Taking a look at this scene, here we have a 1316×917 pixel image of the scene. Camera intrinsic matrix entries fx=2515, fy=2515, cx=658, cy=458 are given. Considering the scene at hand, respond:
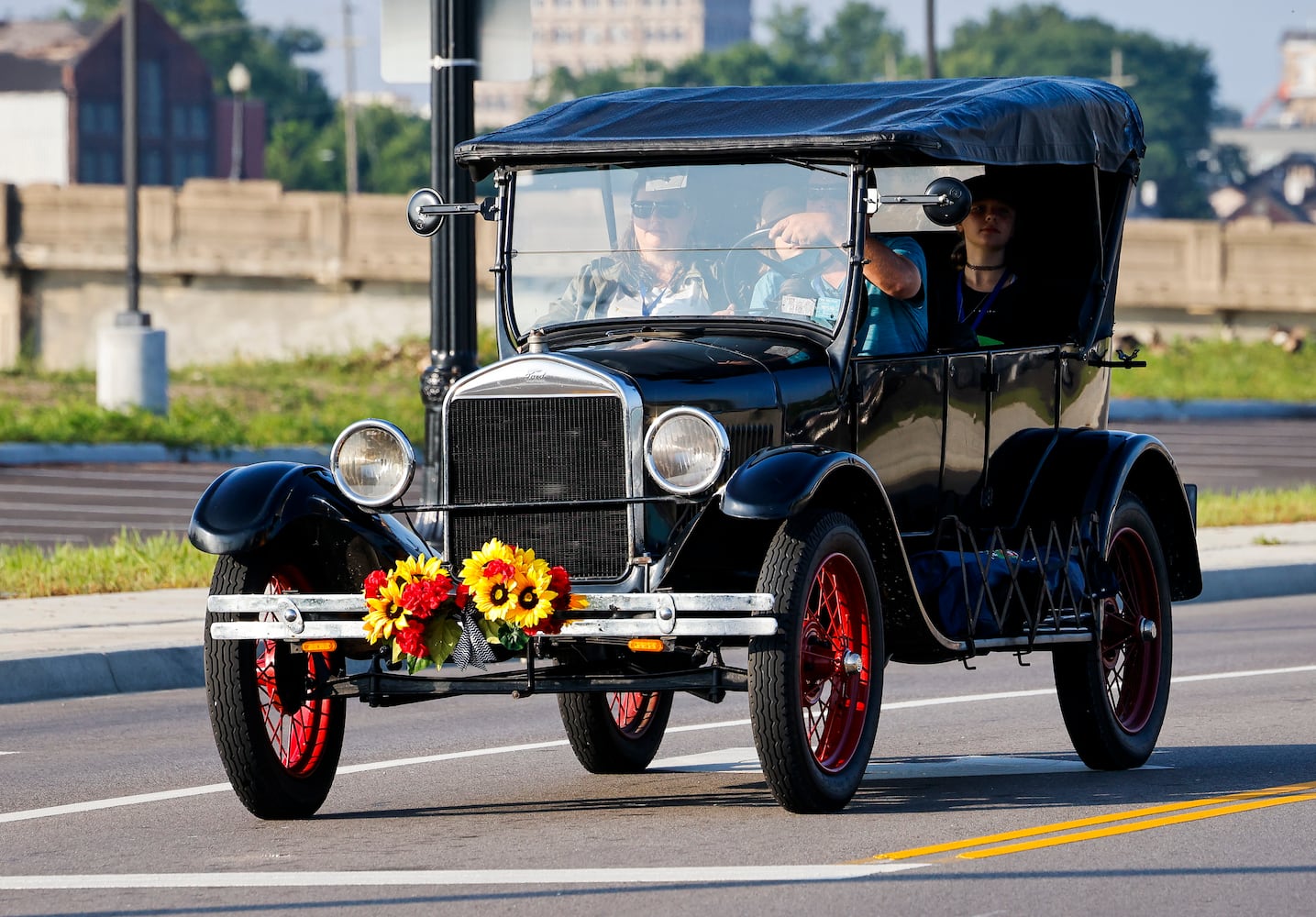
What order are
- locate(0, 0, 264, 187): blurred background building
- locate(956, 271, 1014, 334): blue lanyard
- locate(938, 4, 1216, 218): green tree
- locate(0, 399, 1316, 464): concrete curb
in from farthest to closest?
locate(938, 4, 1216, 218): green tree < locate(0, 0, 264, 187): blurred background building < locate(0, 399, 1316, 464): concrete curb < locate(956, 271, 1014, 334): blue lanyard

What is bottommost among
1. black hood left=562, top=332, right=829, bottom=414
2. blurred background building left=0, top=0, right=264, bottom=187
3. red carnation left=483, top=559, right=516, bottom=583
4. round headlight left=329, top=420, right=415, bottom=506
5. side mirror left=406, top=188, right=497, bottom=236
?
red carnation left=483, top=559, right=516, bottom=583

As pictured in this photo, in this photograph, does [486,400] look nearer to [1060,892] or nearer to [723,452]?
[723,452]

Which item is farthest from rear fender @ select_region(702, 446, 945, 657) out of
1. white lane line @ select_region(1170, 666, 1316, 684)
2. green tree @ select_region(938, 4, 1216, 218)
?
green tree @ select_region(938, 4, 1216, 218)

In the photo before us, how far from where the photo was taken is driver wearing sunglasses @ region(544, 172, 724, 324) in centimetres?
887

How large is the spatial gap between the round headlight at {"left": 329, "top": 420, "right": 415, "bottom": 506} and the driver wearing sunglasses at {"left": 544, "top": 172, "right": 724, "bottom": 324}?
41.5 inches

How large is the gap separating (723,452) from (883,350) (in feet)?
4.51

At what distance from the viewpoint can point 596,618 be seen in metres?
7.73

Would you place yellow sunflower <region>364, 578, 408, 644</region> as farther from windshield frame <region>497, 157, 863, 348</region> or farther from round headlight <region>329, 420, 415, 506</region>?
windshield frame <region>497, 157, 863, 348</region>

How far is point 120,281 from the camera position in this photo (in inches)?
2285

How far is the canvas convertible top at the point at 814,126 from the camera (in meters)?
8.72

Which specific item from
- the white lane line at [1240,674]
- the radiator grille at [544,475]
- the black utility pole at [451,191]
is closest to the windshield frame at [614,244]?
the radiator grille at [544,475]

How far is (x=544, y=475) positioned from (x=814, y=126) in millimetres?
1659

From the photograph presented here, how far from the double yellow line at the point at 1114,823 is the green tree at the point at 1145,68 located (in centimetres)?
15902

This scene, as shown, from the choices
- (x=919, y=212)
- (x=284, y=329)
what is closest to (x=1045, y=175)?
(x=919, y=212)
